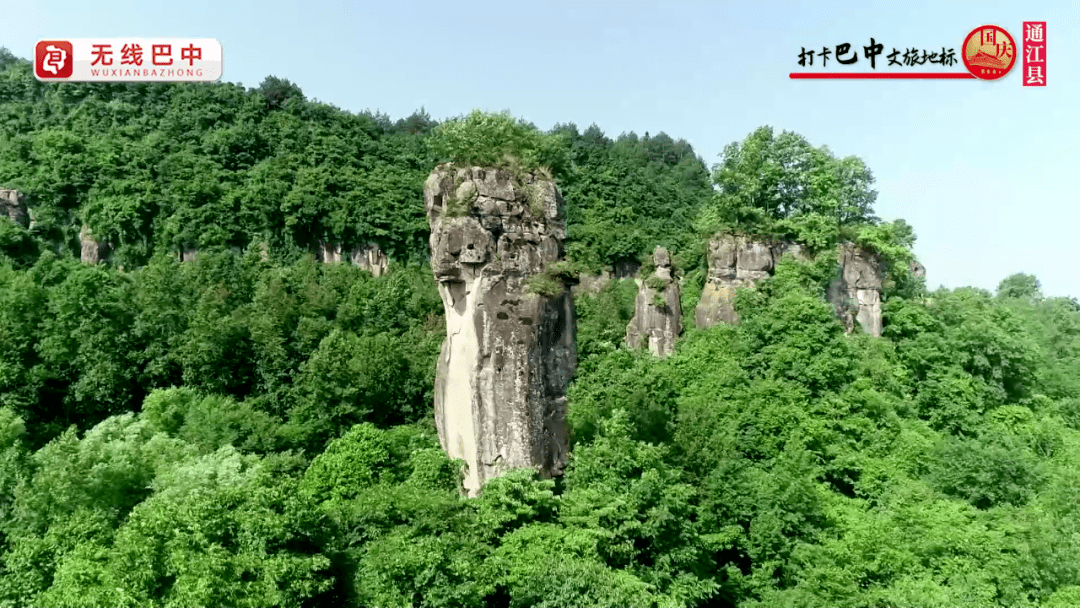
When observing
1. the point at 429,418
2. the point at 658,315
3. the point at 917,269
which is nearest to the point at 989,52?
the point at 658,315

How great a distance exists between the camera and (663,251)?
120ft

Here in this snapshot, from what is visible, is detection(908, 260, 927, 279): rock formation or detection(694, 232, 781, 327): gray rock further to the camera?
detection(908, 260, 927, 279): rock formation

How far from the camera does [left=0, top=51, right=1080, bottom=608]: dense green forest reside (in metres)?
15.0

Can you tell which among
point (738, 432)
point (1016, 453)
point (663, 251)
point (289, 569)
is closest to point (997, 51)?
point (1016, 453)

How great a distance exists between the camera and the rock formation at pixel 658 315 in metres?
35.1

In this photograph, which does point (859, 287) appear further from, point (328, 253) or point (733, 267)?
point (328, 253)

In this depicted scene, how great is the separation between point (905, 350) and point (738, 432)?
35.1ft

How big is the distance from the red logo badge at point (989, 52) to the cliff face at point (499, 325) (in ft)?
36.8

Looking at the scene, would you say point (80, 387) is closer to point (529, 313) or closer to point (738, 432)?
point (529, 313)

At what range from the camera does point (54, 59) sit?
2000cm

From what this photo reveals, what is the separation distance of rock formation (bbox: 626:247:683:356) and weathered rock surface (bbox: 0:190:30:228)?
1242 inches

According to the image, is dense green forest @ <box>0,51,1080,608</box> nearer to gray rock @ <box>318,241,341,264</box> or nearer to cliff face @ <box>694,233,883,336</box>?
cliff face @ <box>694,233,883,336</box>

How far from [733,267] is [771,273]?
5.38ft

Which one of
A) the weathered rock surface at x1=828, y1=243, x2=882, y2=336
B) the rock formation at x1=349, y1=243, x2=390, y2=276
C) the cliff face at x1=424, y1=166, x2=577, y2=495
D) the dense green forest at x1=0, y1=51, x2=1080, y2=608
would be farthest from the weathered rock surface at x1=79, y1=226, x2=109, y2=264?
the weathered rock surface at x1=828, y1=243, x2=882, y2=336
